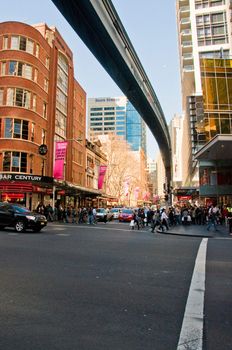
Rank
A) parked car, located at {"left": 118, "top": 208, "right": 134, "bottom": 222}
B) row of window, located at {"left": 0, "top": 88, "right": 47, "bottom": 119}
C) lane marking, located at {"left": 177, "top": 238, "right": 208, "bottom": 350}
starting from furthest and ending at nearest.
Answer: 1. parked car, located at {"left": 118, "top": 208, "right": 134, "bottom": 222}
2. row of window, located at {"left": 0, "top": 88, "right": 47, "bottom": 119}
3. lane marking, located at {"left": 177, "top": 238, "right": 208, "bottom": 350}

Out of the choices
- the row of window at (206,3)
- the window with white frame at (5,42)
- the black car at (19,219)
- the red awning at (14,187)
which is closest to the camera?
the black car at (19,219)

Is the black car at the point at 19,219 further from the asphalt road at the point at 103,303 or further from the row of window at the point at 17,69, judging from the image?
the row of window at the point at 17,69

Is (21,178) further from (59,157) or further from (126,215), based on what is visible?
(126,215)

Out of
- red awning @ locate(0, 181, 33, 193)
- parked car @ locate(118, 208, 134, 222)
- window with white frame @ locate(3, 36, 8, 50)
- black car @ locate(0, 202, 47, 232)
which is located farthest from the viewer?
parked car @ locate(118, 208, 134, 222)

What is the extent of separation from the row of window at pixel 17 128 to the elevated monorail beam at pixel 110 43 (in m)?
12.4

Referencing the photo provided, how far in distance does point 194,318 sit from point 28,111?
35454mm

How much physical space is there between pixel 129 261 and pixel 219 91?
121ft

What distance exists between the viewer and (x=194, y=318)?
452 centimetres

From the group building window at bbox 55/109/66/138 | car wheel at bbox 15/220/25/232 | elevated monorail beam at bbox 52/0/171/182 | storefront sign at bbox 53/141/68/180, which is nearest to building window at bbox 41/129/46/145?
building window at bbox 55/109/66/138

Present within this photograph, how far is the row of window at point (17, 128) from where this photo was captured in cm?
3559

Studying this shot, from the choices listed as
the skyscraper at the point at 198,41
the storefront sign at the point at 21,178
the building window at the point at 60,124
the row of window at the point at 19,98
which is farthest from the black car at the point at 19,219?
the skyscraper at the point at 198,41

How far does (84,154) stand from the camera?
2290 inches

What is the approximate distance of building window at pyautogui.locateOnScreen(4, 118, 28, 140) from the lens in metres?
35.6

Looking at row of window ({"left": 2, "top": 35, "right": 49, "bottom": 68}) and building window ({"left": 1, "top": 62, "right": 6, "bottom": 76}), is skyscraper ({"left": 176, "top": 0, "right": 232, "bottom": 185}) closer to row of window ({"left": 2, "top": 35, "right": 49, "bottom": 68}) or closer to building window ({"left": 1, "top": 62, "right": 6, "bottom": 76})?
row of window ({"left": 2, "top": 35, "right": 49, "bottom": 68})
